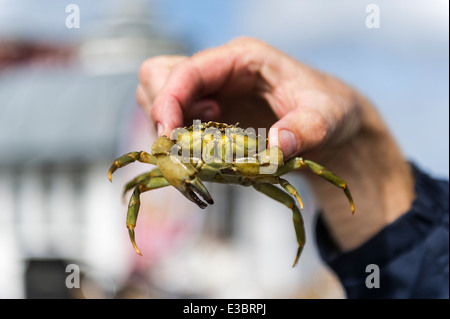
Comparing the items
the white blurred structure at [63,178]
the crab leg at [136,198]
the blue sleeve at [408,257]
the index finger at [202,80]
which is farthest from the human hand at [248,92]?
the white blurred structure at [63,178]

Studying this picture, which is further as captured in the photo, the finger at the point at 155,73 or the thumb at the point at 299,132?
the finger at the point at 155,73

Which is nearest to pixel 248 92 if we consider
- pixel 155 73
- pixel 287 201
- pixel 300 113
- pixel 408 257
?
pixel 155 73

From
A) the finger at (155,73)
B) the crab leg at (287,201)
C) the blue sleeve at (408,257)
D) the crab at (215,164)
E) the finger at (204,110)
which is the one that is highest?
the finger at (155,73)

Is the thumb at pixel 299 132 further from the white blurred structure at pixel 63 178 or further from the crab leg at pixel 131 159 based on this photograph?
the white blurred structure at pixel 63 178

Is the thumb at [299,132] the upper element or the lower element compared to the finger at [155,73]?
lower

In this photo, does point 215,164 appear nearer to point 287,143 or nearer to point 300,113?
point 287,143

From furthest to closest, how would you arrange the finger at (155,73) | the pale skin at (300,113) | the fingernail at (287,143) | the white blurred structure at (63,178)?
the white blurred structure at (63,178)
the finger at (155,73)
the pale skin at (300,113)
the fingernail at (287,143)

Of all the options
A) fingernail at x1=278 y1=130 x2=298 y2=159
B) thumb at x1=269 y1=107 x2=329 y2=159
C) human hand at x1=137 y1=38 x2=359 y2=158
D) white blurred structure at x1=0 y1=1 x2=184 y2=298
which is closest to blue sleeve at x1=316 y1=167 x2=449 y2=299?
human hand at x1=137 y1=38 x2=359 y2=158

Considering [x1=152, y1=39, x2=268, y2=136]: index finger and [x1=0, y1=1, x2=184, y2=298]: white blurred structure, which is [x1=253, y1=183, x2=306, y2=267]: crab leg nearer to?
[x1=152, y1=39, x2=268, y2=136]: index finger

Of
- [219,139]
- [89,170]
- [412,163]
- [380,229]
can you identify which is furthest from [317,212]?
[89,170]
